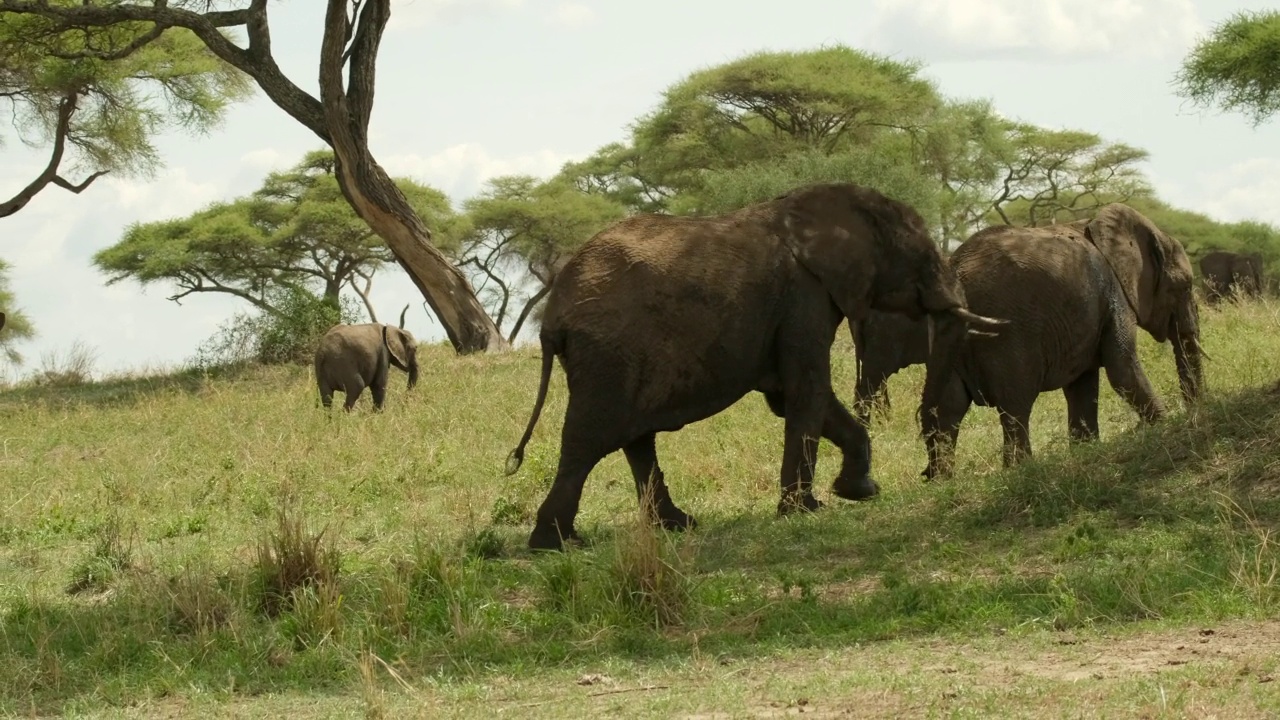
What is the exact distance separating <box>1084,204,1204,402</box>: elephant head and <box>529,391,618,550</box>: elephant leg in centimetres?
412

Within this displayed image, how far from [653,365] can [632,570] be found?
1.76 metres

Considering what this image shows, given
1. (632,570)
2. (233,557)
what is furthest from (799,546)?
(233,557)

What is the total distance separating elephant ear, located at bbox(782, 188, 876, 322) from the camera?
8938mm

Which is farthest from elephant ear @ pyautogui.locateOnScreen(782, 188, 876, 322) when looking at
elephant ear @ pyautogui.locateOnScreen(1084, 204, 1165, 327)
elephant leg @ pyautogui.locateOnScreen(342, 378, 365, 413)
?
elephant leg @ pyautogui.locateOnScreen(342, 378, 365, 413)

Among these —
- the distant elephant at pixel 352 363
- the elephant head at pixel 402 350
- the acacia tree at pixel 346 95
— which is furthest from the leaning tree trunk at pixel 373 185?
the distant elephant at pixel 352 363

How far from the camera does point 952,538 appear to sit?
7.91 meters

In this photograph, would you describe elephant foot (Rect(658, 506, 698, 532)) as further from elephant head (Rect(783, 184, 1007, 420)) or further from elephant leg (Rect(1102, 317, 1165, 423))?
elephant leg (Rect(1102, 317, 1165, 423))

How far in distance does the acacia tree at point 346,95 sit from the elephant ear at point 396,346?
4139 mm

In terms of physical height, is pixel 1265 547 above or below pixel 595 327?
below

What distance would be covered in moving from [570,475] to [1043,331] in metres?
3.33

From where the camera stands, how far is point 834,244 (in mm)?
8992

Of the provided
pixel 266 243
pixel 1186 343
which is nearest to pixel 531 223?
pixel 266 243

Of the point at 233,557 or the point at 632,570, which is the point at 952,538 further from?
the point at 233,557

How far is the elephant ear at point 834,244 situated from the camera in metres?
8.94
